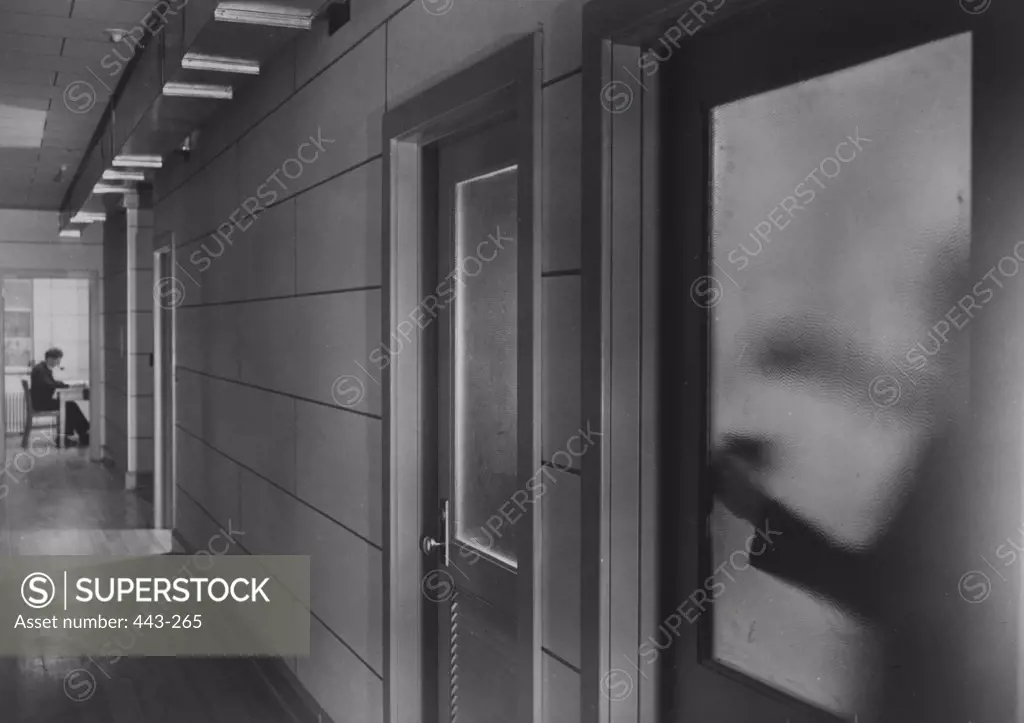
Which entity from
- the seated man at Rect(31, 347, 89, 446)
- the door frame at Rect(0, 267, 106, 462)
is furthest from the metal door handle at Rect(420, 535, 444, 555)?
the seated man at Rect(31, 347, 89, 446)

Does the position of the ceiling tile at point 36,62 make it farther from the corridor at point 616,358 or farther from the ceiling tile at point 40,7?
the ceiling tile at point 40,7

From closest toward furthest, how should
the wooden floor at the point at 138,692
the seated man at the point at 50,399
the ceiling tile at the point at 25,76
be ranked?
1. the wooden floor at the point at 138,692
2. the ceiling tile at the point at 25,76
3. the seated man at the point at 50,399

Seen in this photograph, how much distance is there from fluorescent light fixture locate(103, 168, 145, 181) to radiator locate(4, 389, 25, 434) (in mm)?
10084

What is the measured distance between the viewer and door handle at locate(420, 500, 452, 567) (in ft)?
10.3

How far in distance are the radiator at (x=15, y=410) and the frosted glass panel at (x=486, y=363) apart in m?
14.6

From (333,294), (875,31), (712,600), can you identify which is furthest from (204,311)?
(875,31)

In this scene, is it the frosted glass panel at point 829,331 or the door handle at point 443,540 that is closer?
the frosted glass panel at point 829,331

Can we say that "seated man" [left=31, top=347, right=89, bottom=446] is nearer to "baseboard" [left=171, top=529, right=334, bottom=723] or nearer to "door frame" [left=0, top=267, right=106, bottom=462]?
"door frame" [left=0, top=267, right=106, bottom=462]

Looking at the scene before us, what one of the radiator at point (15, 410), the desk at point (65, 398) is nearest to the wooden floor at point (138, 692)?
the desk at point (65, 398)

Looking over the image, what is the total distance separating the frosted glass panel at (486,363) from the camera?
9.10ft

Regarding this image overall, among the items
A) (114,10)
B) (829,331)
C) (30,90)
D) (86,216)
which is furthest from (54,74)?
(829,331)

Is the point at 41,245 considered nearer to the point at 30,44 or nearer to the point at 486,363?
the point at 30,44

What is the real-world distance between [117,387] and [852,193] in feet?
37.2

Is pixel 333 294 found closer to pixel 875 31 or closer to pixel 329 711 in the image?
pixel 329 711
